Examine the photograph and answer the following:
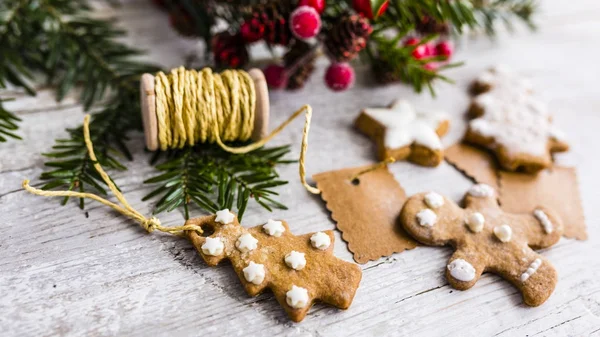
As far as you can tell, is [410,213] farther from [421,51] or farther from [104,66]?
[104,66]

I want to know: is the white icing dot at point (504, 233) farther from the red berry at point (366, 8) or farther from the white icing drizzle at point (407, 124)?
the red berry at point (366, 8)

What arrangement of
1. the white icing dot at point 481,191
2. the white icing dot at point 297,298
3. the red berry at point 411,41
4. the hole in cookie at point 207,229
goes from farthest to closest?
the red berry at point 411,41 → the white icing dot at point 481,191 → the hole in cookie at point 207,229 → the white icing dot at point 297,298

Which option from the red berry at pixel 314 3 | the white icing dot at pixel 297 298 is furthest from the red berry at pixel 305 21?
the white icing dot at pixel 297 298

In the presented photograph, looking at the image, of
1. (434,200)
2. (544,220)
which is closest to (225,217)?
(434,200)

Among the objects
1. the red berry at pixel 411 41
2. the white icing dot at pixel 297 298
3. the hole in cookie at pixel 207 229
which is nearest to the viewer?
the white icing dot at pixel 297 298

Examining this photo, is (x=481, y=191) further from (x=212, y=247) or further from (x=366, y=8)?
(x=212, y=247)
